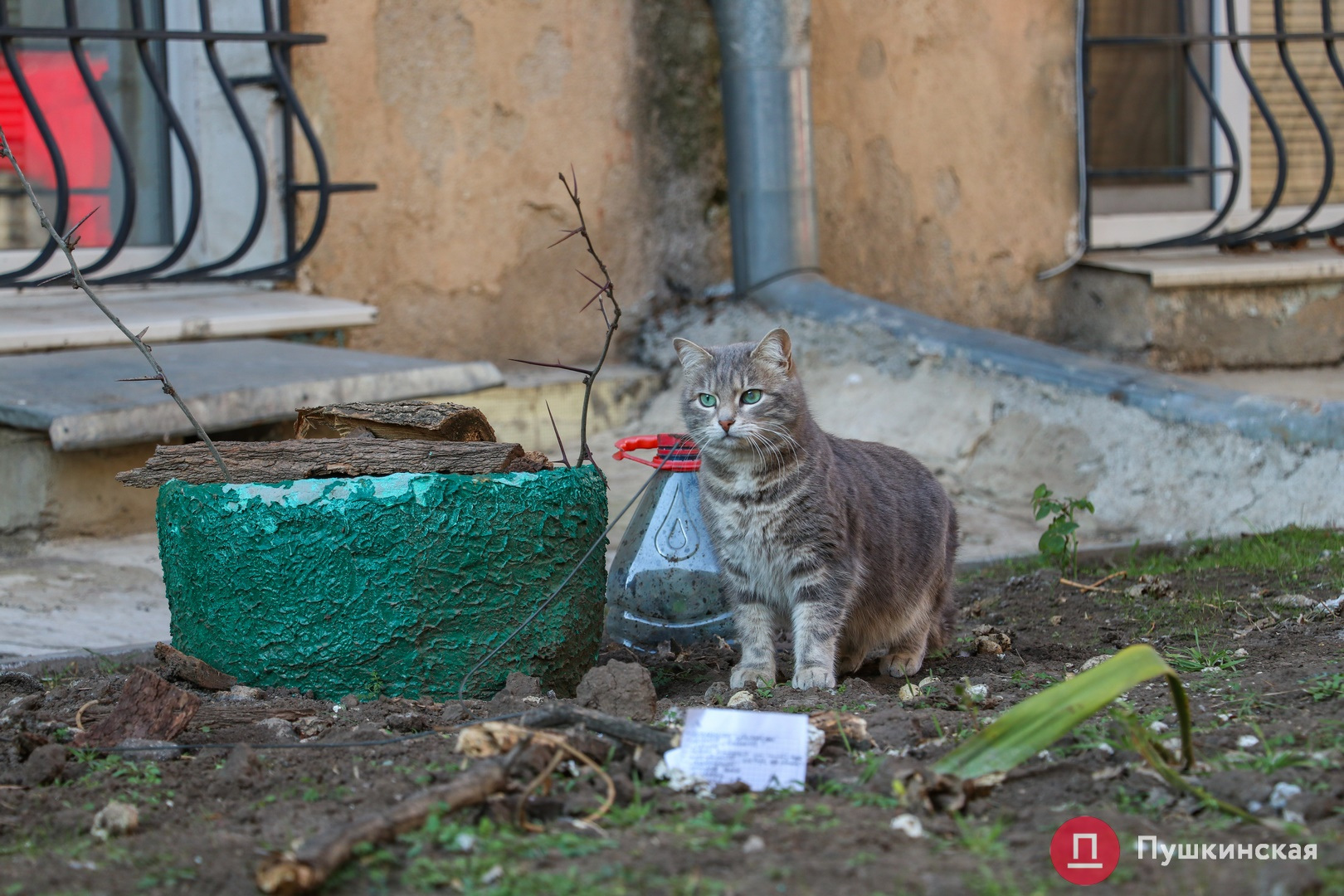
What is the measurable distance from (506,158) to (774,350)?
8.65 ft

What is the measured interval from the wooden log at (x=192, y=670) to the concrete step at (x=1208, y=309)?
15.1ft

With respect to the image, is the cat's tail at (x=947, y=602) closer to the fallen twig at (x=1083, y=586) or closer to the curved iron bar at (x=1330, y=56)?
the fallen twig at (x=1083, y=586)

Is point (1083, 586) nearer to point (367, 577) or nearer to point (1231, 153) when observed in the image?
point (367, 577)

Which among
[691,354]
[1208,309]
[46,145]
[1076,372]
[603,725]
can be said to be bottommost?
[603,725]

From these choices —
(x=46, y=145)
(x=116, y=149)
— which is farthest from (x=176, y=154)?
(x=46, y=145)

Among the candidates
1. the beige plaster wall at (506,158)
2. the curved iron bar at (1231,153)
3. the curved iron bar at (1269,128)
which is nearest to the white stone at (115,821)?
the beige plaster wall at (506,158)

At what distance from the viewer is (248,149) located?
16.4 feet

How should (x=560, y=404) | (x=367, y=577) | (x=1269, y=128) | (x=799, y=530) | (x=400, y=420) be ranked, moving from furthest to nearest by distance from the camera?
(x=1269, y=128) → (x=560, y=404) → (x=799, y=530) → (x=400, y=420) → (x=367, y=577)

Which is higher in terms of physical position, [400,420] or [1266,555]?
[400,420]

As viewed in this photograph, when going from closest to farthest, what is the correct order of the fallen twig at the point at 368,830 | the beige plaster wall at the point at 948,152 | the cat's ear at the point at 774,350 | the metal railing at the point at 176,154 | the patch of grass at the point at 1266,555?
the fallen twig at the point at 368,830
the cat's ear at the point at 774,350
the patch of grass at the point at 1266,555
the metal railing at the point at 176,154
the beige plaster wall at the point at 948,152

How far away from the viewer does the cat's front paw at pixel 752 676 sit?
111 inches

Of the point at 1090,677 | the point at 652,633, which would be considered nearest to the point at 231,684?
the point at 652,633

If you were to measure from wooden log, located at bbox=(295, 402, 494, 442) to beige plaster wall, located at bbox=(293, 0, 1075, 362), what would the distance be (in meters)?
2.32

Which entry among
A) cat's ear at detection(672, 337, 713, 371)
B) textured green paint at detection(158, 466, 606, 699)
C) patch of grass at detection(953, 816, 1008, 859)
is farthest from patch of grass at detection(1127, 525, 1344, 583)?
textured green paint at detection(158, 466, 606, 699)
